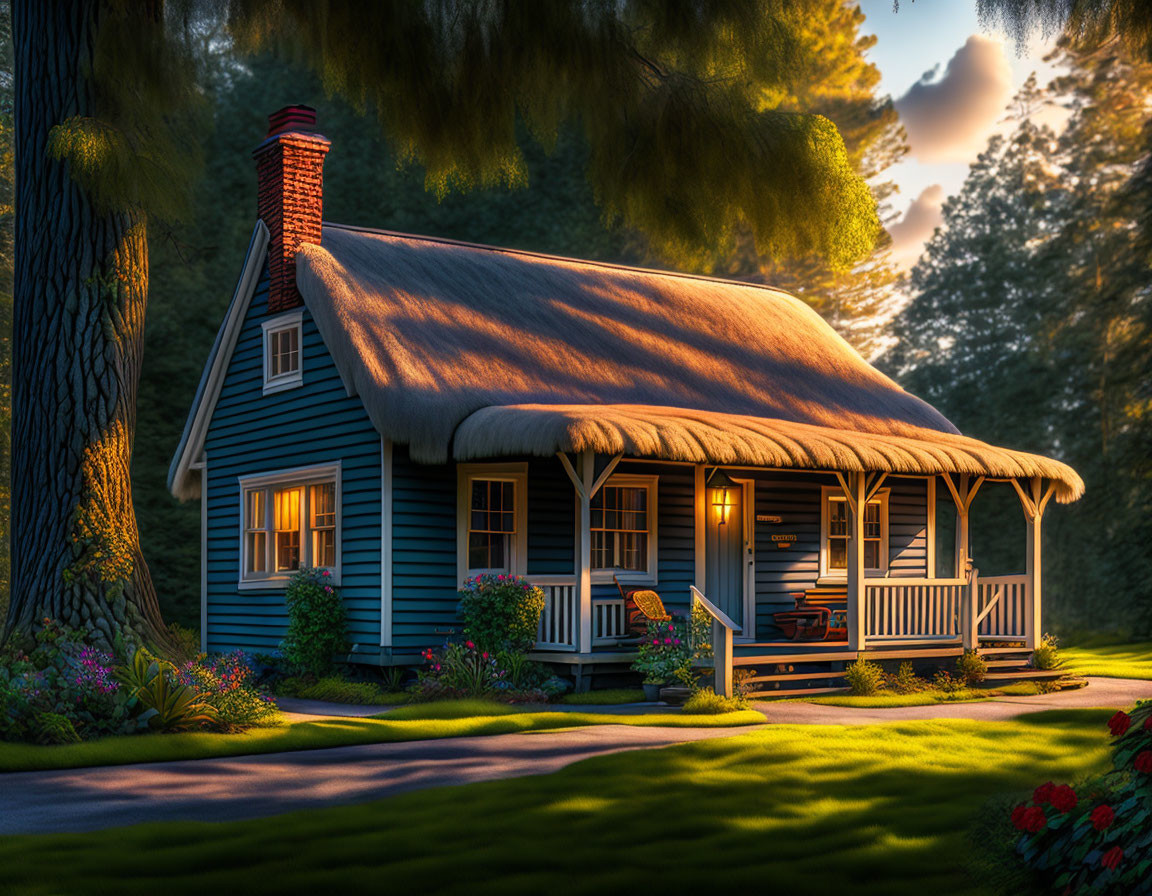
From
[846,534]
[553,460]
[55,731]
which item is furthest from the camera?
[846,534]

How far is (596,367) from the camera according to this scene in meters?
20.4

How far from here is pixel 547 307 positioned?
21.5 meters

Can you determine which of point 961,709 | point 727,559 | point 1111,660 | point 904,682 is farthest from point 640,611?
point 1111,660

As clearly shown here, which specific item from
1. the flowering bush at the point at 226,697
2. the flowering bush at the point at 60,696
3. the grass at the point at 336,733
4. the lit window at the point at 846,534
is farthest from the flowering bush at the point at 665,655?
the flowering bush at the point at 60,696

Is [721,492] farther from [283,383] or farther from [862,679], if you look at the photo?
[283,383]

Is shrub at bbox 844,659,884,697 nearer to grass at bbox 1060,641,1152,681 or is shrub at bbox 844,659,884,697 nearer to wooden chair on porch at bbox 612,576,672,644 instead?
wooden chair on porch at bbox 612,576,672,644

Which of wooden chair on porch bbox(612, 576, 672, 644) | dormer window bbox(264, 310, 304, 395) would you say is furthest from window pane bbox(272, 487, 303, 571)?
wooden chair on porch bbox(612, 576, 672, 644)

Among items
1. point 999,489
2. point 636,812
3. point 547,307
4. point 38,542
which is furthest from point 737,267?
point 636,812

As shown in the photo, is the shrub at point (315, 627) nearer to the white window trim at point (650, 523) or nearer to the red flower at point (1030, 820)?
the white window trim at point (650, 523)

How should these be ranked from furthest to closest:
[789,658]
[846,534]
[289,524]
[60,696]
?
[846,534]
[289,524]
[789,658]
[60,696]

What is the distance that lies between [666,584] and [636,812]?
11.1 m

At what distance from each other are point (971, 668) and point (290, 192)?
11.9m

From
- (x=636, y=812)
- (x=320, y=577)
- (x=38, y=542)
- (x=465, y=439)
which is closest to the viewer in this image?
(x=636, y=812)

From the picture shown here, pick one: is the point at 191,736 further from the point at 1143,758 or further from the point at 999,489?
the point at 999,489
